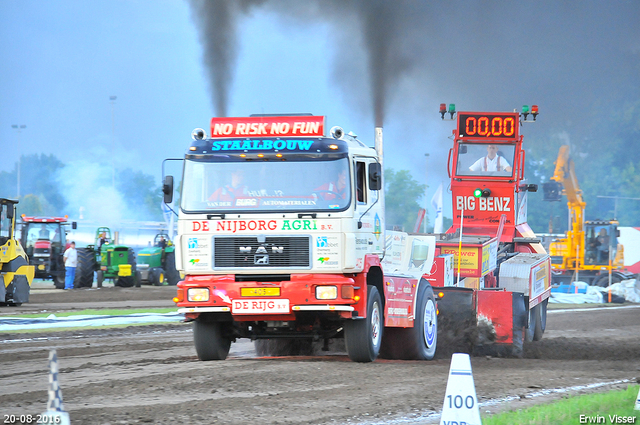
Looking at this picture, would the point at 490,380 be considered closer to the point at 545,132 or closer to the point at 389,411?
the point at 389,411

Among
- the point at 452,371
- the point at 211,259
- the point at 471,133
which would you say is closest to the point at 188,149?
the point at 211,259

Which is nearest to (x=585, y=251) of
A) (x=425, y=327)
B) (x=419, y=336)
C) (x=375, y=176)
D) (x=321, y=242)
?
(x=425, y=327)

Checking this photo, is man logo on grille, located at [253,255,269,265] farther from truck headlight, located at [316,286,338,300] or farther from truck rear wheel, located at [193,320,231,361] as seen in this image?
truck rear wheel, located at [193,320,231,361]

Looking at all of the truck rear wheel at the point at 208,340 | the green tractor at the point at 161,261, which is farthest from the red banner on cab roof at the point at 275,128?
the green tractor at the point at 161,261

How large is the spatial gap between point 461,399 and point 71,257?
86.2 feet

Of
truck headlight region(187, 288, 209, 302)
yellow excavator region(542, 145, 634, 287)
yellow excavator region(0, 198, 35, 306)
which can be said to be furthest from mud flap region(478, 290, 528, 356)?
yellow excavator region(542, 145, 634, 287)

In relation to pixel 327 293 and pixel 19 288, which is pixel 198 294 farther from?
pixel 19 288

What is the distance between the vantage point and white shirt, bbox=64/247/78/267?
29720mm

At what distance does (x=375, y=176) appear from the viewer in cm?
1078

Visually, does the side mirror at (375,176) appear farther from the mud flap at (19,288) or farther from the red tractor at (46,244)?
the red tractor at (46,244)

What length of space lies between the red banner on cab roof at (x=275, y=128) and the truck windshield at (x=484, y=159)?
24.3 ft

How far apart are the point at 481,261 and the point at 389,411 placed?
292 inches

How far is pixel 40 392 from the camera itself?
8391 millimetres

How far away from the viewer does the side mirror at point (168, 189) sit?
1043cm
